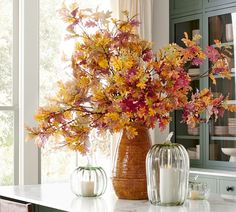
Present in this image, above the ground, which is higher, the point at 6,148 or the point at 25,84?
the point at 25,84

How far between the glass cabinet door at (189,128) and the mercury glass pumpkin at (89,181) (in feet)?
9.27

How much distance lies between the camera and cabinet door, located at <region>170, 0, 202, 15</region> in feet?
16.6

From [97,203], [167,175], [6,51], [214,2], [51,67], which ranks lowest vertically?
[97,203]

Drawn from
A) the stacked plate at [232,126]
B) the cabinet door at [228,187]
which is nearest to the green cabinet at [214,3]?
the stacked plate at [232,126]

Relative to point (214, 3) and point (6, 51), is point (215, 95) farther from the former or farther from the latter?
point (6, 51)

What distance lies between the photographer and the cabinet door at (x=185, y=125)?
5027 mm

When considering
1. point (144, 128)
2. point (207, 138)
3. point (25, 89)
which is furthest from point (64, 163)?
point (144, 128)

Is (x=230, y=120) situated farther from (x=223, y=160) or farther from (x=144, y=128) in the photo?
(x=144, y=128)

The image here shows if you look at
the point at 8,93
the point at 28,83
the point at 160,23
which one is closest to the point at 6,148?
the point at 8,93

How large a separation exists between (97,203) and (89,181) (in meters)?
0.18

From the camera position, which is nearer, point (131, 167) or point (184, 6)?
point (131, 167)

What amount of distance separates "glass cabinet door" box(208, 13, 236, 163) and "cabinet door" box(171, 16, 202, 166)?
15cm

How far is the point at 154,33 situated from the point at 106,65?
335cm

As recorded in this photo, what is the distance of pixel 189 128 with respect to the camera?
5.09 meters
